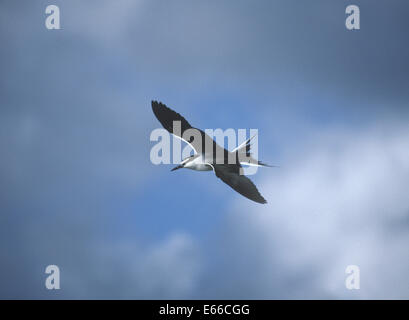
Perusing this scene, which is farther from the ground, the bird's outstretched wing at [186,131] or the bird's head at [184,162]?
the bird's outstretched wing at [186,131]

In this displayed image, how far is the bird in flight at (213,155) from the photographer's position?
2072 cm

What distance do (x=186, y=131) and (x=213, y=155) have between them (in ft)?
5.68

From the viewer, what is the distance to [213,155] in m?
21.2

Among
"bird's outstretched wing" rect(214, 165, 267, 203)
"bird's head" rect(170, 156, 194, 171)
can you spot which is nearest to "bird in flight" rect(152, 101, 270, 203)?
"bird's outstretched wing" rect(214, 165, 267, 203)

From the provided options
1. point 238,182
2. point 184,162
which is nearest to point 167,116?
point 184,162

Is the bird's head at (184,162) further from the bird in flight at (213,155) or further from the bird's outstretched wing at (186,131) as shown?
the bird's outstretched wing at (186,131)

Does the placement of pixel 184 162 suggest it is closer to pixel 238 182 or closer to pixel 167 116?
pixel 167 116

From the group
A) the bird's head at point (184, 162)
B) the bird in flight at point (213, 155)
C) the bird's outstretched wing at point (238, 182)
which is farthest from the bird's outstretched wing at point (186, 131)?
the bird's outstretched wing at point (238, 182)

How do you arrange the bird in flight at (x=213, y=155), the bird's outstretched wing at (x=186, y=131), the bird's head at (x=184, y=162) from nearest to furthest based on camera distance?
the bird in flight at (x=213, y=155), the bird's outstretched wing at (x=186, y=131), the bird's head at (x=184, y=162)

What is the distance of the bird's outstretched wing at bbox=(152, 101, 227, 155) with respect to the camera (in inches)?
830
